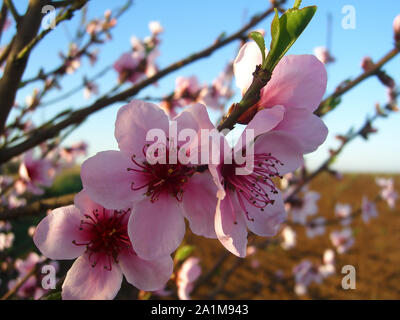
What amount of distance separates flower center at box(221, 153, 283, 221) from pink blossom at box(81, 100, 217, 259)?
0.07 meters

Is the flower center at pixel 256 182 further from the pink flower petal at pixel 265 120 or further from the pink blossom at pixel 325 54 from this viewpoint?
the pink blossom at pixel 325 54

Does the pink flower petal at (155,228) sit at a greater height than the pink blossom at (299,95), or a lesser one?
lesser

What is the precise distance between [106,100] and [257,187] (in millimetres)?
693

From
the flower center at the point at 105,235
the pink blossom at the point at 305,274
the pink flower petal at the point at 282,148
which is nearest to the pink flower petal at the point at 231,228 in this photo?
the pink flower petal at the point at 282,148

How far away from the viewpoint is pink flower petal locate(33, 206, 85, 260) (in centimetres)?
62

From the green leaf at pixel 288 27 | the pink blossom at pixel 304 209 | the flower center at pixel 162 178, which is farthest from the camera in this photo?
the pink blossom at pixel 304 209

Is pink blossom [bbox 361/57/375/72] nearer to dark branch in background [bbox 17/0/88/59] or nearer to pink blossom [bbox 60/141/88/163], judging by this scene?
dark branch in background [bbox 17/0/88/59]

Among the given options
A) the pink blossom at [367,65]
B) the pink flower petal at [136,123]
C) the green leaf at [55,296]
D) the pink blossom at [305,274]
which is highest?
the pink blossom at [367,65]

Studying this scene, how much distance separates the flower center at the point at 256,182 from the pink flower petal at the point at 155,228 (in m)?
0.12

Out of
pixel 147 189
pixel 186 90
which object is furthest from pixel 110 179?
pixel 186 90

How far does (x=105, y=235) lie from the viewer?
701mm

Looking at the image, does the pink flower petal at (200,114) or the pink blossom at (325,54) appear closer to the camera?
the pink flower petal at (200,114)

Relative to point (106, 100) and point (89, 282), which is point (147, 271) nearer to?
point (89, 282)

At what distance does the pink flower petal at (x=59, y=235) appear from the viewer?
623 mm
